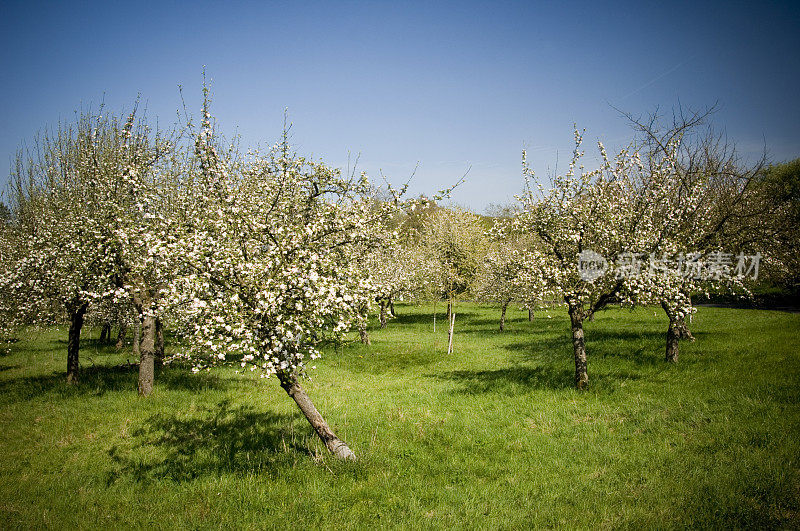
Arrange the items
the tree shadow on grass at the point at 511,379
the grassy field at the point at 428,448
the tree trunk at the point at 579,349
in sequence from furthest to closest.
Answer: the tree shadow on grass at the point at 511,379, the tree trunk at the point at 579,349, the grassy field at the point at 428,448

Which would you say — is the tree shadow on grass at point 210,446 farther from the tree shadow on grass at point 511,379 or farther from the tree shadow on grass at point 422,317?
the tree shadow on grass at point 422,317

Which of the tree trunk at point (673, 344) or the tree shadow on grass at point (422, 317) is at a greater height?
the tree trunk at point (673, 344)

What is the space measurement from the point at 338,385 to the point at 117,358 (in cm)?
1470

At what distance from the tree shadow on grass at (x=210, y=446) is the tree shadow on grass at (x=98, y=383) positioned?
3570 mm

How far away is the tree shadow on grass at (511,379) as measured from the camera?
567 inches

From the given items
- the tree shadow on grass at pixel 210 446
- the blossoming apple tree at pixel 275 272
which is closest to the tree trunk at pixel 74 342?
the tree shadow on grass at pixel 210 446

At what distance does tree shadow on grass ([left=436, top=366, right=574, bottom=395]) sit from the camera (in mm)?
14391

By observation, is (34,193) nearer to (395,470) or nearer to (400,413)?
(400,413)

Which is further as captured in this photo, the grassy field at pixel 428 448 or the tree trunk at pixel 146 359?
the tree trunk at pixel 146 359

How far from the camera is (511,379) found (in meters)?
15.6

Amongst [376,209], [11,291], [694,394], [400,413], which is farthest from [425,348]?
[11,291]

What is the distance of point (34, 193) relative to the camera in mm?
20297

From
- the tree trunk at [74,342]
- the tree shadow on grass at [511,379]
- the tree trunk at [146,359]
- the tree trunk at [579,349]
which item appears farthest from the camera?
the tree trunk at [74,342]

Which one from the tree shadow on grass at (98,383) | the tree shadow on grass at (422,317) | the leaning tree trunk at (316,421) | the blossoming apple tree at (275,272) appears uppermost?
the blossoming apple tree at (275,272)
